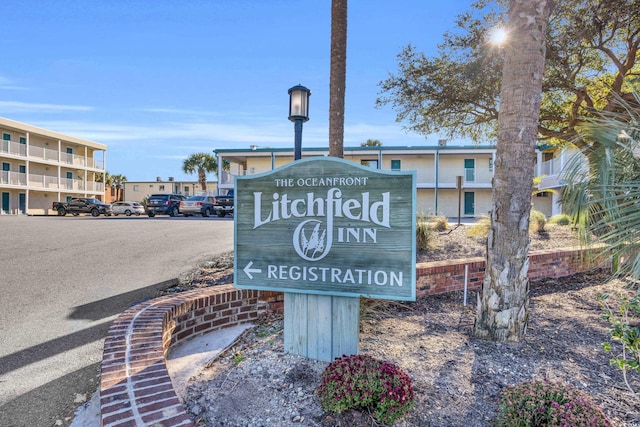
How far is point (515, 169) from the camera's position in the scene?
3.57 metres

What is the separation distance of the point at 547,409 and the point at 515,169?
2.12 meters

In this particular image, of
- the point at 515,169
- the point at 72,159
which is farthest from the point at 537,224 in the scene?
the point at 72,159

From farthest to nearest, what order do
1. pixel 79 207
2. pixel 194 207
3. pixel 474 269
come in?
pixel 79 207 → pixel 194 207 → pixel 474 269

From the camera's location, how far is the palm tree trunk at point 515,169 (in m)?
3.56

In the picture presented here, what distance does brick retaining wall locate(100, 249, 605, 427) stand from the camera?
208 cm

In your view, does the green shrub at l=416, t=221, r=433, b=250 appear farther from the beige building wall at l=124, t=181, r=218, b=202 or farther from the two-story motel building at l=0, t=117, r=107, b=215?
the beige building wall at l=124, t=181, r=218, b=202

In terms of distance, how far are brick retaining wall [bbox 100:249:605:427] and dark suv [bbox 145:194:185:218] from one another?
77.9 ft

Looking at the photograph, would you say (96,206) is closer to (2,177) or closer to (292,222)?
(2,177)

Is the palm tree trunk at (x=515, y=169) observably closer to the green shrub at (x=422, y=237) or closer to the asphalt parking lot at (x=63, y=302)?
the asphalt parking lot at (x=63, y=302)

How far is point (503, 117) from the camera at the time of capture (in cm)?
365

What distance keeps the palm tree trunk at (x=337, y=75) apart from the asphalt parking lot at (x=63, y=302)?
11.9 ft

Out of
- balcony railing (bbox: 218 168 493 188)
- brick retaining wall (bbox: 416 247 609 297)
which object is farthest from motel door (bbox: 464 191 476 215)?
brick retaining wall (bbox: 416 247 609 297)

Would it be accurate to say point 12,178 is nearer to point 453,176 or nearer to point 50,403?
point 453,176

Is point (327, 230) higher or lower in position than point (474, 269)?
higher
